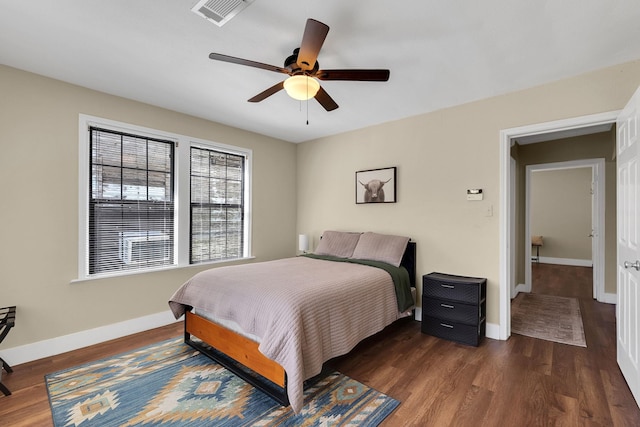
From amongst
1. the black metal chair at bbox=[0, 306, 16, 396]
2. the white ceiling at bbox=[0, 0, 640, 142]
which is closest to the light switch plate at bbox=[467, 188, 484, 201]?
the white ceiling at bbox=[0, 0, 640, 142]

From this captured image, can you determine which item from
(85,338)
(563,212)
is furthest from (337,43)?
→ (563,212)

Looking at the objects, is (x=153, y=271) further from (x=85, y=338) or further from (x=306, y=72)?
(x=306, y=72)

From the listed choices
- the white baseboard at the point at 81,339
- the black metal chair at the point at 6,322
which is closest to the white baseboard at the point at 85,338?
the white baseboard at the point at 81,339

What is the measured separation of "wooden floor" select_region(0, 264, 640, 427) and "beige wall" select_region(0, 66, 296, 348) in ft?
1.14

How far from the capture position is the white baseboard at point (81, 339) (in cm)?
255

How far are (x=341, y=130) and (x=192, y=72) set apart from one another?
7.46 feet

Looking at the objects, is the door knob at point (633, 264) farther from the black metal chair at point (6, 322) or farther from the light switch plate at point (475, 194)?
the black metal chair at point (6, 322)

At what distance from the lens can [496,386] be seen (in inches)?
87.0

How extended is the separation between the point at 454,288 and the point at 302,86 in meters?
2.44

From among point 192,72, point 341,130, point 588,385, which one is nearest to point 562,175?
point 341,130

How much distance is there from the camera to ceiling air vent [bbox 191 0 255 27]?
162 cm

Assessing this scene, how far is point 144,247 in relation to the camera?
3404 mm

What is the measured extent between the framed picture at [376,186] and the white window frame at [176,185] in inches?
64.5

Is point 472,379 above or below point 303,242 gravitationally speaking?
below
